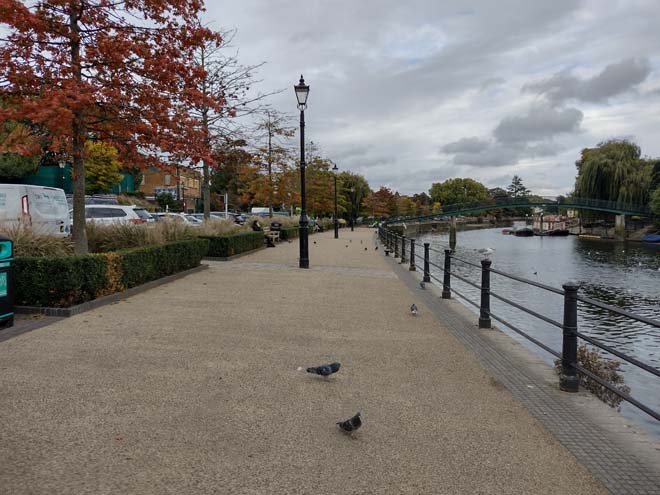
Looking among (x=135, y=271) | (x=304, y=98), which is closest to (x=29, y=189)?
(x=135, y=271)

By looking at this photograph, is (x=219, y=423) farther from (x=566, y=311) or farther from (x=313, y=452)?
(x=566, y=311)

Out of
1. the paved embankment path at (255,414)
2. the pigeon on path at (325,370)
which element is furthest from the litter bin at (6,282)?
the pigeon on path at (325,370)

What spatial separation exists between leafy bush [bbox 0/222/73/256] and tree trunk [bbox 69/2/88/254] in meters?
0.43

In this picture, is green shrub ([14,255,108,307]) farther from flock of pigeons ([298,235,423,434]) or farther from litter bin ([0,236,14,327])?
flock of pigeons ([298,235,423,434])

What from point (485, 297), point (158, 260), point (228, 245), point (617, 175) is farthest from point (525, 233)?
point (485, 297)

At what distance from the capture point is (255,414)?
13.3 feet

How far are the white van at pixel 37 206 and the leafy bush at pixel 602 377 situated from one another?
386 inches

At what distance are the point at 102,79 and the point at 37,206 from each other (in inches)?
169

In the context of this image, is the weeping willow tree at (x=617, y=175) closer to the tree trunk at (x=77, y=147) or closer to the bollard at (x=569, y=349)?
the tree trunk at (x=77, y=147)

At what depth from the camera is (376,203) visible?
3595 inches

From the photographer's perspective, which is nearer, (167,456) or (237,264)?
(167,456)

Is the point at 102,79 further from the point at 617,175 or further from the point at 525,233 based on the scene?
the point at 525,233

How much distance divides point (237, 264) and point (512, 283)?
422 inches

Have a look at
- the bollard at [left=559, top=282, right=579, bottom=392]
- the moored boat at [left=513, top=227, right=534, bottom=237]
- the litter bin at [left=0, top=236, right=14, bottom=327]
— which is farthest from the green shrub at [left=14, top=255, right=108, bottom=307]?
the moored boat at [left=513, top=227, right=534, bottom=237]
